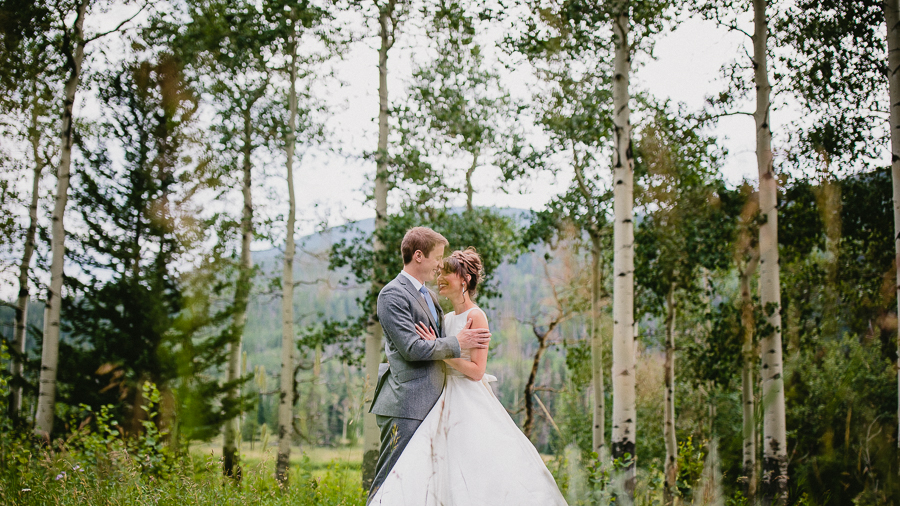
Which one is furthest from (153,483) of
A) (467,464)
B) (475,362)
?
(475,362)

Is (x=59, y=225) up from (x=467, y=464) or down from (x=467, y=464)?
up

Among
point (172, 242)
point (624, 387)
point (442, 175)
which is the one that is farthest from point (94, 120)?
point (624, 387)

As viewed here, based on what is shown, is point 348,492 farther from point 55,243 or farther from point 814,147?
point 814,147

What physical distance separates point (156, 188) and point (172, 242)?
33.5 inches

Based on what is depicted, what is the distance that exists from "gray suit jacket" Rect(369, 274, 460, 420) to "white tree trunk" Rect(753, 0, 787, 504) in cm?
503

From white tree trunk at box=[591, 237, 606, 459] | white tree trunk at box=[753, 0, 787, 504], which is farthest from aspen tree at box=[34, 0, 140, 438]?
white tree trunk at box=[591, 237, 606, 459]

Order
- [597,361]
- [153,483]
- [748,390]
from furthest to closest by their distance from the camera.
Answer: [597,361]
[748,390]
[153,483]

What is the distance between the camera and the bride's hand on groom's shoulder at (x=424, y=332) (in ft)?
9.20

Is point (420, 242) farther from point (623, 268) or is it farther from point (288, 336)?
point (288, 336)

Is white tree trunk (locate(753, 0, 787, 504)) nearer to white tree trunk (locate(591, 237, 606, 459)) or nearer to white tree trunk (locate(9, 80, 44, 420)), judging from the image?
white tree trunk (locate(591, 237, 606, 459))

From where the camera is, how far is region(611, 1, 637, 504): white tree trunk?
5750 millimetres

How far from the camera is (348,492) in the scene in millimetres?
4316

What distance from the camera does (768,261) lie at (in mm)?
6547

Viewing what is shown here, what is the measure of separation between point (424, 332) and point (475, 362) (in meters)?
0.33
